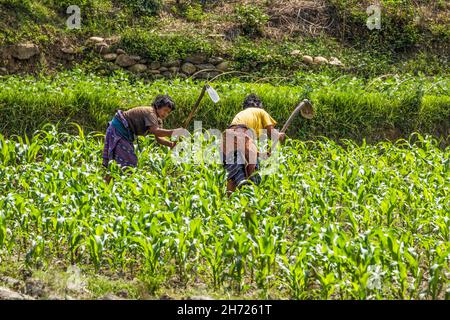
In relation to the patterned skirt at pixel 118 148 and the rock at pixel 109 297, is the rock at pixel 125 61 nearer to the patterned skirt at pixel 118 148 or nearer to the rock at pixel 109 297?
the patterned skirt at pixel 118 148

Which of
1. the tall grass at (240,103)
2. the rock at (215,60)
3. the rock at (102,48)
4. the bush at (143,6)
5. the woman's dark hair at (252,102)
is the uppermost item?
the bush at (143,6)

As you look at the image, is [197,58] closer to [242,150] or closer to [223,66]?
[223,66]

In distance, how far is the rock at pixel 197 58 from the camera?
13438 mm

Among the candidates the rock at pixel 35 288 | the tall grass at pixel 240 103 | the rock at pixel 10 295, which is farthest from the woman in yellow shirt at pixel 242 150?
the rock at pixel 10 295

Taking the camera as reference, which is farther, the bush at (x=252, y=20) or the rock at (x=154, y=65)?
the bush at (x=252, y=20)

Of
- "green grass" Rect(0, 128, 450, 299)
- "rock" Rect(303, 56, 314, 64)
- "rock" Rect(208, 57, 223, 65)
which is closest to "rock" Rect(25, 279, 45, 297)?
"green grass" Rect(0, 128, 450, 299)

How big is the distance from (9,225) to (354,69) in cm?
750

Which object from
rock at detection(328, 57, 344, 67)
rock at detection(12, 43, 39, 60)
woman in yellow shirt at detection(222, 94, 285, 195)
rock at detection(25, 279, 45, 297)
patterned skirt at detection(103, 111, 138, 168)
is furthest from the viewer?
rock at detection(328, 57, 344, 67)

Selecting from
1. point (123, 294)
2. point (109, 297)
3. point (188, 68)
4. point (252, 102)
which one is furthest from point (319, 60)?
point (109, 297)

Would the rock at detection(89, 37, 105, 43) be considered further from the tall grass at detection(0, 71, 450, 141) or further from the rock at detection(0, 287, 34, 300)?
the rock at detection(0, 287, 34, 300)

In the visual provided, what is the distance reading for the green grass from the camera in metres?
6.46

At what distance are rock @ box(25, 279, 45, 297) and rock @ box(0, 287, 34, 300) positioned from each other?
0.30 feet

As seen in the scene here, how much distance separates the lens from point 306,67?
13.6m

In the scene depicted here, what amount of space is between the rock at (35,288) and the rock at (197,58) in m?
7.25
